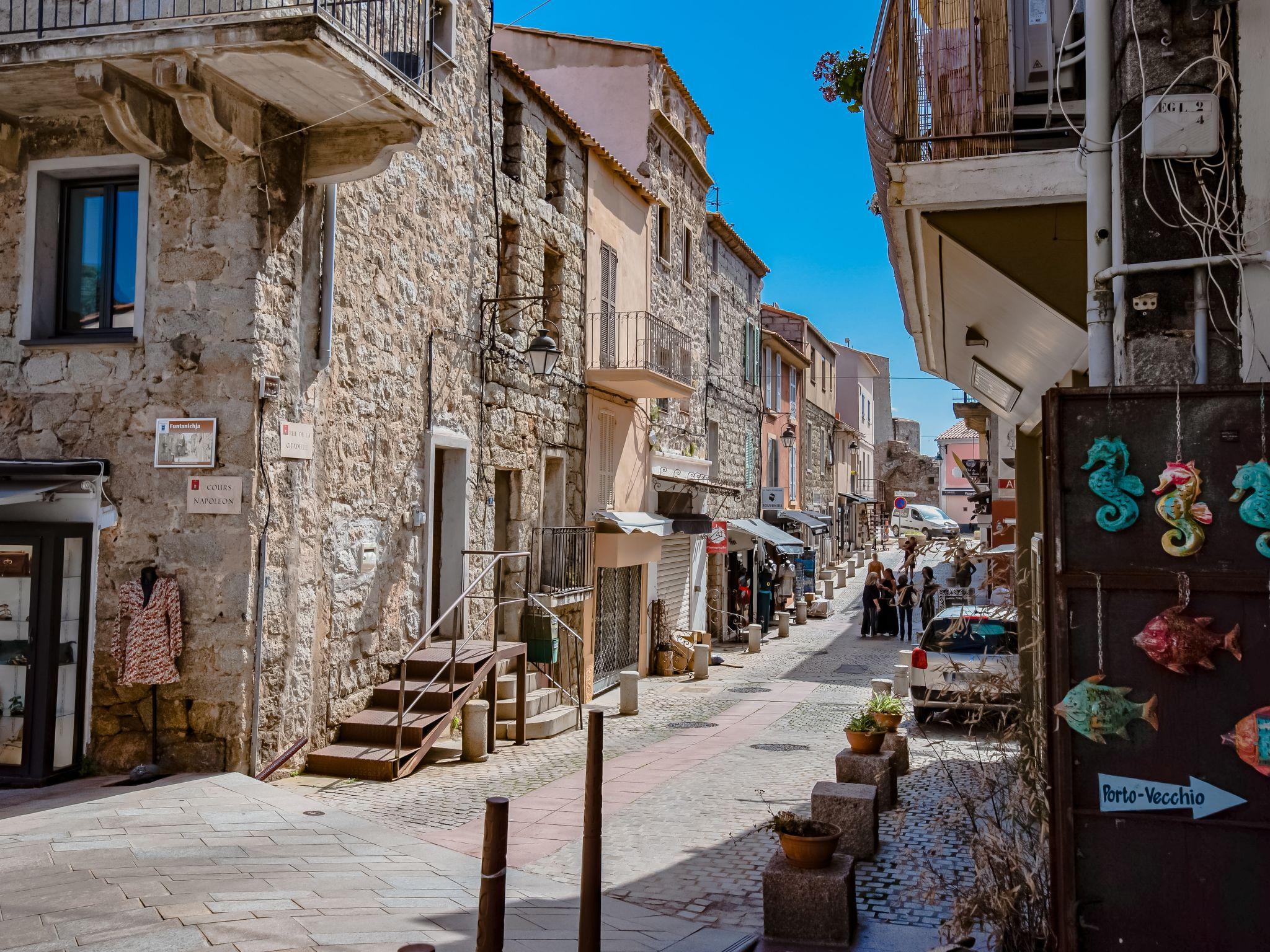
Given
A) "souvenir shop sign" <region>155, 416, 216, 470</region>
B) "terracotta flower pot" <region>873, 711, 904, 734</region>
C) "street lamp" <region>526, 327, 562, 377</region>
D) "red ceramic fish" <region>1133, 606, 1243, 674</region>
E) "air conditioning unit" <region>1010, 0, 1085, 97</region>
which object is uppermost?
"air conditioning unit" <region>1010, 0, 1085, 97</region>

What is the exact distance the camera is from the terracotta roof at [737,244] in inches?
926

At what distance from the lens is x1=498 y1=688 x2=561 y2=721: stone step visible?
1201 cm

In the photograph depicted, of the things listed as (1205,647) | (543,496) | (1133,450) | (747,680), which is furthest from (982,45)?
(747,680)

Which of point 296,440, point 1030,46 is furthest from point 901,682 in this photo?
point 1030,46

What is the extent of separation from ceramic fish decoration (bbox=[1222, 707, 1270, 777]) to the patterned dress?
7392 mm

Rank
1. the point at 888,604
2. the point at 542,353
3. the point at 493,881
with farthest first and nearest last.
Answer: the point at 888,604
the point at 542,353
the point at 493,881

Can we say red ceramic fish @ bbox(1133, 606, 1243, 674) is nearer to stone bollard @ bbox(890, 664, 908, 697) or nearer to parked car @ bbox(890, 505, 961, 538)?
stone bollard @ bbox(890, 664, 908, 697)

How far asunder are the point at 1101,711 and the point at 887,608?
20.3m

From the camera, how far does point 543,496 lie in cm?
1494

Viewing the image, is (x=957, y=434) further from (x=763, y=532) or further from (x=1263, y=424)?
(x=1263, y=424)

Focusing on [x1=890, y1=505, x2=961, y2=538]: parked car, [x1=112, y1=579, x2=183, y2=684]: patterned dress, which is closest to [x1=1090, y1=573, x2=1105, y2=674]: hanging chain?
[x1=112, y1=579, x2=183, y2=684]: patterned dress

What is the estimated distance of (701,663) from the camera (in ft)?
60.9

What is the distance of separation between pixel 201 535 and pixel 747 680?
11.5 meters

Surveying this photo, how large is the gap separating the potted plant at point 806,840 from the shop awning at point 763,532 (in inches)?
746
